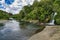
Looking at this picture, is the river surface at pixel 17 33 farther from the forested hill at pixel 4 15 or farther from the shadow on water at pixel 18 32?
the forested hill at pixel 4 15

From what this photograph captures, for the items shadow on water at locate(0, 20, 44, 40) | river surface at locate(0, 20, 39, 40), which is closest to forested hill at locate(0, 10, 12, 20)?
shadow on water at locate(0, 20, 44, 40)

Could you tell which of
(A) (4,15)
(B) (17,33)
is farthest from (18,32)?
(A) (4,15)

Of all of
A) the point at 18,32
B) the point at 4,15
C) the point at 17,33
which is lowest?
the point at 17,33

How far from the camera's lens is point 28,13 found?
3039cm

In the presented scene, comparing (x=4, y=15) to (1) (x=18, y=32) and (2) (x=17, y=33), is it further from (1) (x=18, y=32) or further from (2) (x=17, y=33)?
(2) (x=17, y=33)

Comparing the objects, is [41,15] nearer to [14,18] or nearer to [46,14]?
[46,14]

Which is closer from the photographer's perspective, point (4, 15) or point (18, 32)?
point (18, 32)

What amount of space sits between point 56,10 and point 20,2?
37.3ft

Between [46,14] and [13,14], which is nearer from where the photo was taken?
[46,14]

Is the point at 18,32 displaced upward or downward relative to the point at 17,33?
upward

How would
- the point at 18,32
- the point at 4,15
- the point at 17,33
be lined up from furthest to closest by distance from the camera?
the point at 4,15, the point at 18,32, the point at 17,33

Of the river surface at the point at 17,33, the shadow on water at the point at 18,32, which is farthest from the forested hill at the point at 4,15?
the river surface at the point at 17,33

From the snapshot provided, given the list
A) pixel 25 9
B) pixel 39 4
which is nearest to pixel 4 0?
pixel 25 9

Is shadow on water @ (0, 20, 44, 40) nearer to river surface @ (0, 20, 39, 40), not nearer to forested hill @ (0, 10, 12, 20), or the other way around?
river surface @ (0, 20, 39, 40)
